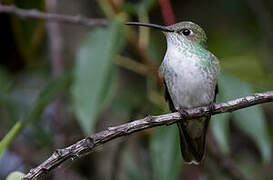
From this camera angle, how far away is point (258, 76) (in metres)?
3.75

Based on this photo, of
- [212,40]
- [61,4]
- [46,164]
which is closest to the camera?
[46,164]

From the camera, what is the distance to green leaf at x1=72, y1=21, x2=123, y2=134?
320cm

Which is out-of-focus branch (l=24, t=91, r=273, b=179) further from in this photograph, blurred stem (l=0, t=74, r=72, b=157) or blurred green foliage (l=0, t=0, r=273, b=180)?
blurred stem (l=0, t=74, r=72, b=157)

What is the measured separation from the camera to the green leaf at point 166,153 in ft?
10.5

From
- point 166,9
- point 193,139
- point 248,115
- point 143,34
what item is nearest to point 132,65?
point 143,34

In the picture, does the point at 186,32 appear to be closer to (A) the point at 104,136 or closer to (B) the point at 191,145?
(B) the point at 191,145

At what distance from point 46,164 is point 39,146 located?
7.78 ft

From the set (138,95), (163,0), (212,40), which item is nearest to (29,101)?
(138,95)

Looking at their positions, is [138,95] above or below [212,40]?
below

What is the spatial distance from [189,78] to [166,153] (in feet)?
1.41

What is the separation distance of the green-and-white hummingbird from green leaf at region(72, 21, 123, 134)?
9.3 inches

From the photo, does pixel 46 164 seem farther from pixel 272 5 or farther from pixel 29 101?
pixel 272 5

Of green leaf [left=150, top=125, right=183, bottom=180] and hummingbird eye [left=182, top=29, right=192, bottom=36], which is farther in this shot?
hummingbird eye [left=182, top=29, right=192, bottom=36]

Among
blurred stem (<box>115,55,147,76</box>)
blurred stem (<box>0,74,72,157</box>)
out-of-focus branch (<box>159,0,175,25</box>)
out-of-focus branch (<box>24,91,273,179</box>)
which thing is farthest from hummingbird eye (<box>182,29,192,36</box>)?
out-of-focus branch (<box>24,91,273,179</box>)
